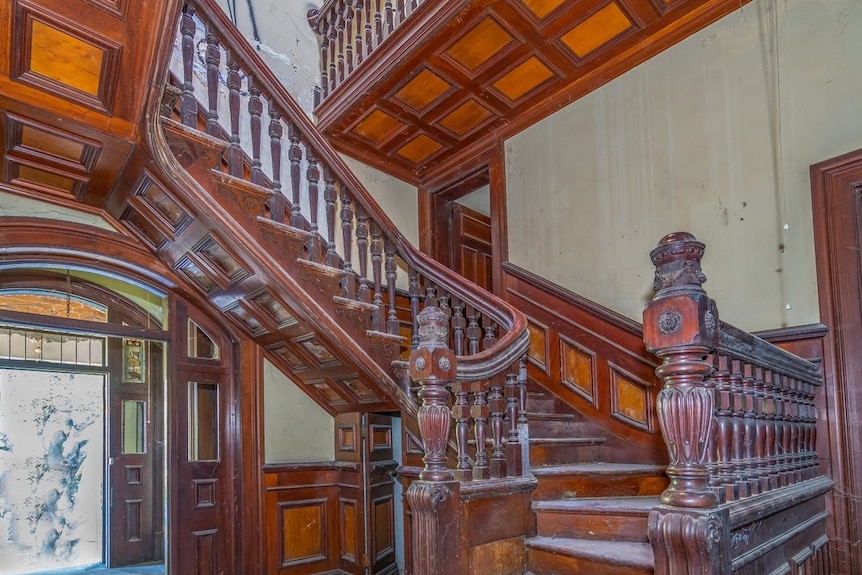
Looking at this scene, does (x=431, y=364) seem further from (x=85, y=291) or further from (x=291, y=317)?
(x=85, y=291)

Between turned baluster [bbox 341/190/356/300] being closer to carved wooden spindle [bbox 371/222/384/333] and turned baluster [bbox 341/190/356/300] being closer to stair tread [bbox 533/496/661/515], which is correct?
carved wooden spindle [bbox 371/222/384/333]

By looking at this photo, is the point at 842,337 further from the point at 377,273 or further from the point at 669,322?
the point at 377,273

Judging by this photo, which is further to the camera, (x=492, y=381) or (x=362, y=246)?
(x=362, y=246)

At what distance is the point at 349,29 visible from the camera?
4.52m

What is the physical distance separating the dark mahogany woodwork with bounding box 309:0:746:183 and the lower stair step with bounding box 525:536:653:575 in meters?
2.92

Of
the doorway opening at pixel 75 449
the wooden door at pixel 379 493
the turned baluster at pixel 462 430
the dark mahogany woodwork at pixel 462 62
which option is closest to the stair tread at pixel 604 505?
the turned baluster at pixel 462 430

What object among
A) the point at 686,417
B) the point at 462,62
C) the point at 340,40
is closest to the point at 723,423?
the point at 686,417

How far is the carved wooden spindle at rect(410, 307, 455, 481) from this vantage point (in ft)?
6.85

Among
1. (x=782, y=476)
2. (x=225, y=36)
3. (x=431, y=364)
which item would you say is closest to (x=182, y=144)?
(x=225, y=36)

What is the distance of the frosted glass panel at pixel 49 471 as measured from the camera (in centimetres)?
574

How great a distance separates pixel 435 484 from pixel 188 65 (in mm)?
2343

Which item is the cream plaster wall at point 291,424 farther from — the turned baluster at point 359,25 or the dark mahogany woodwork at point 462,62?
the turned baluster at point 359,25

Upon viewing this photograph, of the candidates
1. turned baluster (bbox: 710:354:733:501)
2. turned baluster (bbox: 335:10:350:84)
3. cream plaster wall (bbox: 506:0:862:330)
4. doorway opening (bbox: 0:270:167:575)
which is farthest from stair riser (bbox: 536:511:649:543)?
doorway opening (bbox: 0:270:167:575)

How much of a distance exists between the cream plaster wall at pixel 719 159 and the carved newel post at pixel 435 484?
1866mm
